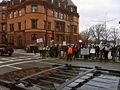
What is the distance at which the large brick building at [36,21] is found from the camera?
116 ft

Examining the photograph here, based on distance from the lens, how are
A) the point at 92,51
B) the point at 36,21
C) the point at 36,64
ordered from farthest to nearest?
the point at 36,21, the point at 92,51, the point at 36,64

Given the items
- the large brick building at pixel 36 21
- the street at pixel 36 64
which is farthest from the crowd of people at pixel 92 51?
the large brick building at pixel 36 21

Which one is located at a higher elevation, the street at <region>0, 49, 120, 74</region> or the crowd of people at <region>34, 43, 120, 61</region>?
the crowd of people at <region>34, 43, 120, 61</region>

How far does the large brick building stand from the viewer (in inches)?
1390

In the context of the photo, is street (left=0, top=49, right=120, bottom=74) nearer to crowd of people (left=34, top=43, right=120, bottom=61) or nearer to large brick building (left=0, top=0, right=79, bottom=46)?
crowd of people (left=34, top=43, right=120, bottom=61)

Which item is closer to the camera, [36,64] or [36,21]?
[36,64]

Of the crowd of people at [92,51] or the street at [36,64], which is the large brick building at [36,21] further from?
the street at [36,64]

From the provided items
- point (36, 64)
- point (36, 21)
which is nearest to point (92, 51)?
point (36, 64)

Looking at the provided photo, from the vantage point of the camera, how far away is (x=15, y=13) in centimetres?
4178

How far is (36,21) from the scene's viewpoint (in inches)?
1400

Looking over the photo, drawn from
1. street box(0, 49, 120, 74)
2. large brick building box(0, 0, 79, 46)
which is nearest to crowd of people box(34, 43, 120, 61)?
street box(0, 49, 120, 74)

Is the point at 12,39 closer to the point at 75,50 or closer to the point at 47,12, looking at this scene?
the point at 47,12

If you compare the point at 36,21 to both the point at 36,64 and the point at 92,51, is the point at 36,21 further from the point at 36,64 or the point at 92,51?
the point at 36,64

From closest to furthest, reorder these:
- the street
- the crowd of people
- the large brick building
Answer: the street, the crowd of people, the large brick building
